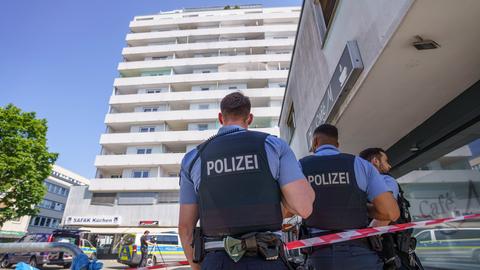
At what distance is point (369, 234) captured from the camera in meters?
2.12

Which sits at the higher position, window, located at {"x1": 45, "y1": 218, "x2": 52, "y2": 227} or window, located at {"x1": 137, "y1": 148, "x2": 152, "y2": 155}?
window, located at {"x1": 137, "y1": 148, "x2": 152, "y2": 155}

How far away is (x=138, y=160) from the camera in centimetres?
2955

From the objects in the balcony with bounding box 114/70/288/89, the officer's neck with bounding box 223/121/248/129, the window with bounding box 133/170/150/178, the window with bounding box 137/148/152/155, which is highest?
the balcony with bounding box 114/70/288/89

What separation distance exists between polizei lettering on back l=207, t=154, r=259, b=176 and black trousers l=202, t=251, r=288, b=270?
1.39 feet

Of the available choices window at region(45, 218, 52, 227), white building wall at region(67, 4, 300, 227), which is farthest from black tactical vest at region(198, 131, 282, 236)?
window at region(45, 218, 52, 227)

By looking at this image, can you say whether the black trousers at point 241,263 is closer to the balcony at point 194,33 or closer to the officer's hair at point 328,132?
the officer's hair at point 328,132

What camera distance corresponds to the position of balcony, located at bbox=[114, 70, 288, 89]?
33.8 m

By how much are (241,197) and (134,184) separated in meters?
29.1

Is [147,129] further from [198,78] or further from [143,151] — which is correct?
Answer: [198,78]

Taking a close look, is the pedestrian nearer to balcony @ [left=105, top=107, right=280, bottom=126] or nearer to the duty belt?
the duty belt

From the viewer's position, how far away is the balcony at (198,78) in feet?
111

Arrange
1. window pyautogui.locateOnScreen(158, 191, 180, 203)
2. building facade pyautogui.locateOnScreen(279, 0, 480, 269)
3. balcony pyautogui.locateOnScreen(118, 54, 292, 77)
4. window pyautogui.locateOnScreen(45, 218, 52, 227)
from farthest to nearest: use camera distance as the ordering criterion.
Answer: window pyautogui.locateOnScreen(45, 218, 52, 227) → balcony pyautogui.locateOnScreen(118, 54, 292, 77) → window pyautogui.locateOnScreen(158, 191, 180, 203) → building facade pyautogui.locateOnScreen(279, 0, 480, 269)

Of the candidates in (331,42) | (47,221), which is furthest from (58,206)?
(331,42)

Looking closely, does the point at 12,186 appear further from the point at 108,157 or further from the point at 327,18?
the point at 327,18
